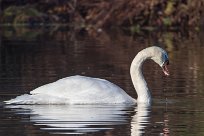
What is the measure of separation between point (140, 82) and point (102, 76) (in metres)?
3.79

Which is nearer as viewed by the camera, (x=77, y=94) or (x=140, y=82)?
(x=77, y=94)

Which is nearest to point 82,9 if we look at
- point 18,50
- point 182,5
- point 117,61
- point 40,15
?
point 40,15

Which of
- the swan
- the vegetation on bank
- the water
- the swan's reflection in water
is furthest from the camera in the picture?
the vegetation on bank

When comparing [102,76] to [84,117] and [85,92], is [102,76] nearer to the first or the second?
[85,92]

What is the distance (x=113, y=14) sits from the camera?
41500mm

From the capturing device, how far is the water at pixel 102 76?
1247 cm

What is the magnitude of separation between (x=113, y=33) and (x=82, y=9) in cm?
768

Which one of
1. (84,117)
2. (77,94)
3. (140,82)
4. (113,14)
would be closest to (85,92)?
(77,94)

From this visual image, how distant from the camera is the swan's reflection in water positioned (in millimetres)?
12281

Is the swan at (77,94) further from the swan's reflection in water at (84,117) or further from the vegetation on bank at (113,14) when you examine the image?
the vegetation on bank at (113,14)

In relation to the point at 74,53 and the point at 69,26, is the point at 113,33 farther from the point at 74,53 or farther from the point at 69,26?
the point at 74,53

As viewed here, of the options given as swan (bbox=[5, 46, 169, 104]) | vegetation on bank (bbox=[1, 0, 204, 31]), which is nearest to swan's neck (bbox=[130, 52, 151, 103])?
swan (bbox=[5, 46, 169, 104])

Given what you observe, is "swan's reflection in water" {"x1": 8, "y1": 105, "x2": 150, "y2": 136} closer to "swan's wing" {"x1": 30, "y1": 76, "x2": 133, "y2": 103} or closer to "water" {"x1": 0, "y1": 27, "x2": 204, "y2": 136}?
"water" {"x1": 0, "y1": 27, "x2": 204, "y2": 136}

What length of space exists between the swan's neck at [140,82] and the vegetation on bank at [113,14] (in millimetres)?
24679
